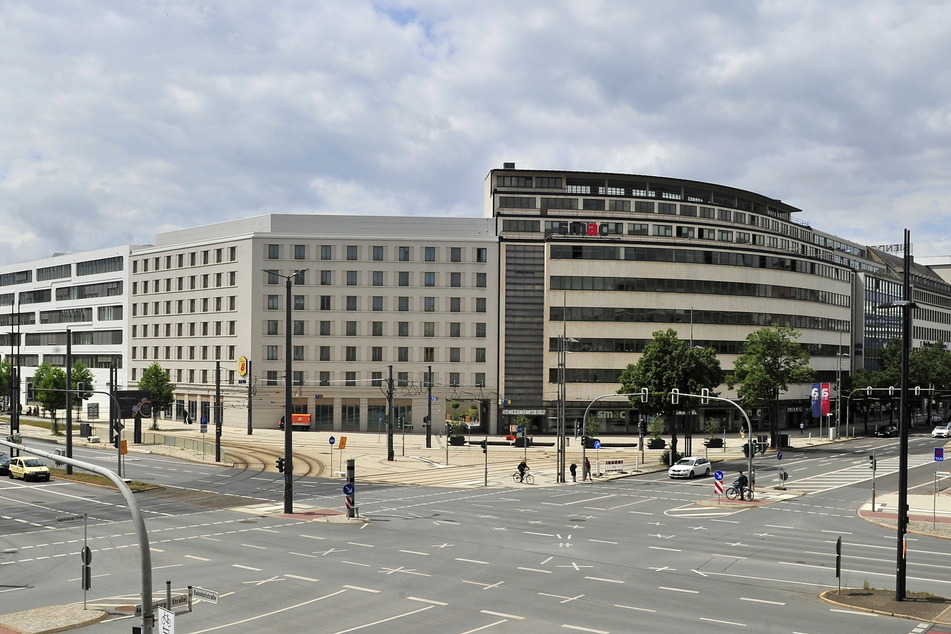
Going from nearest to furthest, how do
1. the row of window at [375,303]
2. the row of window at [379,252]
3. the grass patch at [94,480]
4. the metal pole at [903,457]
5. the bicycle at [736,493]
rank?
the metal pole at [903,457], the bicycle at [736,493], the grass patch at [94,480], the row of window at [379,252], the row of window at [375,303]

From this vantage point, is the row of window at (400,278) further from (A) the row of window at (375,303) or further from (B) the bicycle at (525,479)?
(B) the bicycle at (525,479)

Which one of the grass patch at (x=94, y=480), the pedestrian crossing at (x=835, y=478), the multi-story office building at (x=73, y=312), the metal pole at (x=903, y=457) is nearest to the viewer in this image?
the metal pole at (x=903, y=457)

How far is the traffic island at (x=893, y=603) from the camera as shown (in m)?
24.5

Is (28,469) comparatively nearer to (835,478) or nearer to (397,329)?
(397,329)

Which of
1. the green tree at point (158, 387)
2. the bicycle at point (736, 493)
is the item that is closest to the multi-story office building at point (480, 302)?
the green tree at point (158, 387)

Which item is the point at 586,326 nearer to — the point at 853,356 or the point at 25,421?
the point at 853,356

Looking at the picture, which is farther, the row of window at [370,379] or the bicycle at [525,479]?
the row of window at [370,379]

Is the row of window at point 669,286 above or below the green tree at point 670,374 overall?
above

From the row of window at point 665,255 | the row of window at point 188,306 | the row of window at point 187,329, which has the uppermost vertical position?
the row of window at point 665,255

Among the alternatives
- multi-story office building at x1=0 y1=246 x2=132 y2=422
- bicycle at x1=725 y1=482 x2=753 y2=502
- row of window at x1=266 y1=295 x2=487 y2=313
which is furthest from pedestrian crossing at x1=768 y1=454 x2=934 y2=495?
multi-story office building at x1=0 y1=246 x2=132 y2=422

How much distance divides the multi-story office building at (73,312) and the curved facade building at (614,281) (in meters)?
54.2

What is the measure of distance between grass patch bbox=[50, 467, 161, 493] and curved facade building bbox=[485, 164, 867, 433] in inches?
2022

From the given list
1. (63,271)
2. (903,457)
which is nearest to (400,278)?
(63,271)

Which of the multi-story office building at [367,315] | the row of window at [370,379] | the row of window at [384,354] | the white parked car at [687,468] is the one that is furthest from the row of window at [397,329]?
the white parked car at [687,468]
